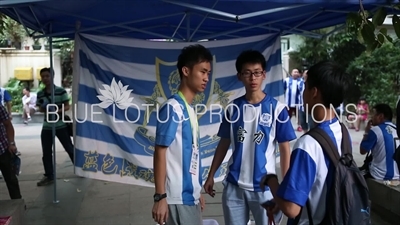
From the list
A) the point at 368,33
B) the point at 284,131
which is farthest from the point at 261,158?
the point at 368,33

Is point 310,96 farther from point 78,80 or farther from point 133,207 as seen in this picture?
point 133,207

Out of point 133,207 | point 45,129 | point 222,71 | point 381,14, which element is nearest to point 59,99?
point 45,129

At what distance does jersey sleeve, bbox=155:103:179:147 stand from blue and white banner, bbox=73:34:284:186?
2191 mm

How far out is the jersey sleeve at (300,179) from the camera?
1.67m

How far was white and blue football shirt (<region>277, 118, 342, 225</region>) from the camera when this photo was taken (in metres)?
1.67

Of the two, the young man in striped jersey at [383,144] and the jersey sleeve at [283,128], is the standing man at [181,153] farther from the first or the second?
the young man in striped jersey at [383,144]

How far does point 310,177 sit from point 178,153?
3.01ft

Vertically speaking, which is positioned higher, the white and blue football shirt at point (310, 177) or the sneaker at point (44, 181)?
the white and blue football shirt at point (310, 177)

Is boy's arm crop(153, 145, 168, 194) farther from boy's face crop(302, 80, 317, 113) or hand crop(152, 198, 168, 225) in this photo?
boy's face crop(302, 80, 317, 113)

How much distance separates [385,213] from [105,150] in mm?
3224

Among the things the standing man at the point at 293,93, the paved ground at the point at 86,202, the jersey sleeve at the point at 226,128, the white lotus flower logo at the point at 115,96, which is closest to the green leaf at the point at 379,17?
the jersey sleeve at the point at 226,128

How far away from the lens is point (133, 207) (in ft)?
16.1

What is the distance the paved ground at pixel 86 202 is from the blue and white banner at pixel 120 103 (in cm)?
47

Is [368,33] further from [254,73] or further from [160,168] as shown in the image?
[160,168]
